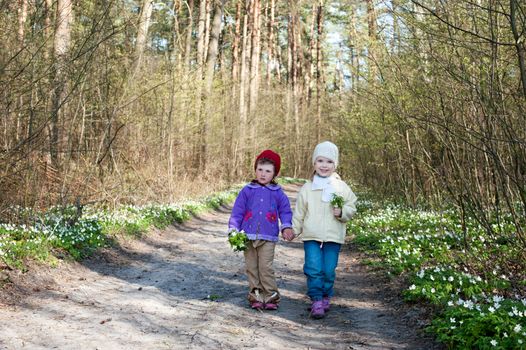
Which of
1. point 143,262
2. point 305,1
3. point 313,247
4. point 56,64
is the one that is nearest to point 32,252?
point 143,262

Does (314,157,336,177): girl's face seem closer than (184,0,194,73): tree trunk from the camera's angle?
Yes

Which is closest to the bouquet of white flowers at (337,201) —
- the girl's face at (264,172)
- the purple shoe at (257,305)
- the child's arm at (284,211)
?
the child's arm at (284,211)

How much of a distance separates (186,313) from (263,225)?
1265 mm

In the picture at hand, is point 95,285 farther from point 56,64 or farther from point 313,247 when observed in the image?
point 56,64

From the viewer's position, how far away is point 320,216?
6.18 meters

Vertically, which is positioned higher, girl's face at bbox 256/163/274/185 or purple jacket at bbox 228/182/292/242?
girl's face at bbox 256/163/274/185

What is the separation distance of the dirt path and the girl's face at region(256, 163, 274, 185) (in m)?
1.46

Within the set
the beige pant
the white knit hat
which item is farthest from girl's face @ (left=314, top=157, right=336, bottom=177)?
the beige pant

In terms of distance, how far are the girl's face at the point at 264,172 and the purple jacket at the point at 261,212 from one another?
7cm

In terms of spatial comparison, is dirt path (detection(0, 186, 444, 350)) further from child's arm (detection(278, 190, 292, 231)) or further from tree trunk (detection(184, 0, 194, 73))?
tree trunk (detection(184, 0, 194, 73))

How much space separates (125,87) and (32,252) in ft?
16.8

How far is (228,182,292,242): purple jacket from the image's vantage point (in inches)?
239

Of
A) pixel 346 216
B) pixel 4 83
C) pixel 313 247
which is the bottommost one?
pixel 313 247

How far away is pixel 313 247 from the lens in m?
6.09
